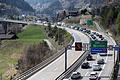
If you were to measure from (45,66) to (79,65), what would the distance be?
5502 mm

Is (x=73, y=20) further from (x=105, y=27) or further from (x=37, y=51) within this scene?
(x=37, y=51)

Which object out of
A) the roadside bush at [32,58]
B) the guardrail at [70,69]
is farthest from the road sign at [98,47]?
the roadside bush at [32,58]

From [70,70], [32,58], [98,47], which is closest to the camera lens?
[70,70]

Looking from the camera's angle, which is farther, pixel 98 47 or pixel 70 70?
pixel 98 47

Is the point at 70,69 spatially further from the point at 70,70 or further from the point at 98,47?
the point at 98,47

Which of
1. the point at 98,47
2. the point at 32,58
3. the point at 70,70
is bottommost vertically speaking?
the point at 32,58

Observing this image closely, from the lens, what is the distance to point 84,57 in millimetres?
50062

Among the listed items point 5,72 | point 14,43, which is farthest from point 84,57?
point 14,43

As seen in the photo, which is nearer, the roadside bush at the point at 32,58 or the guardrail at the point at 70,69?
the guardrail at the point at 70,69

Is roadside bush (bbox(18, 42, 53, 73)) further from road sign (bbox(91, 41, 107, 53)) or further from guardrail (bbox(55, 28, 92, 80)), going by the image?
road sign (bbox(91, 41, 107, 53))

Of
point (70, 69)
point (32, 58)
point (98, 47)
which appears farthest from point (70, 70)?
point (32, 58)

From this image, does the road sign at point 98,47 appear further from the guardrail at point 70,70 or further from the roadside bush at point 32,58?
the roadside bush at point 32,58

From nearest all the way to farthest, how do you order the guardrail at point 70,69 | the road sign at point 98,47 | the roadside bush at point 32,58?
1. the guardrail at point 70,69
2. the road sign at point 98,47
3. the roadside bush at point 32,58

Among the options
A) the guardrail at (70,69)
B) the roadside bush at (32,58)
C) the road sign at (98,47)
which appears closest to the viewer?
the guardrail at (70,69)
